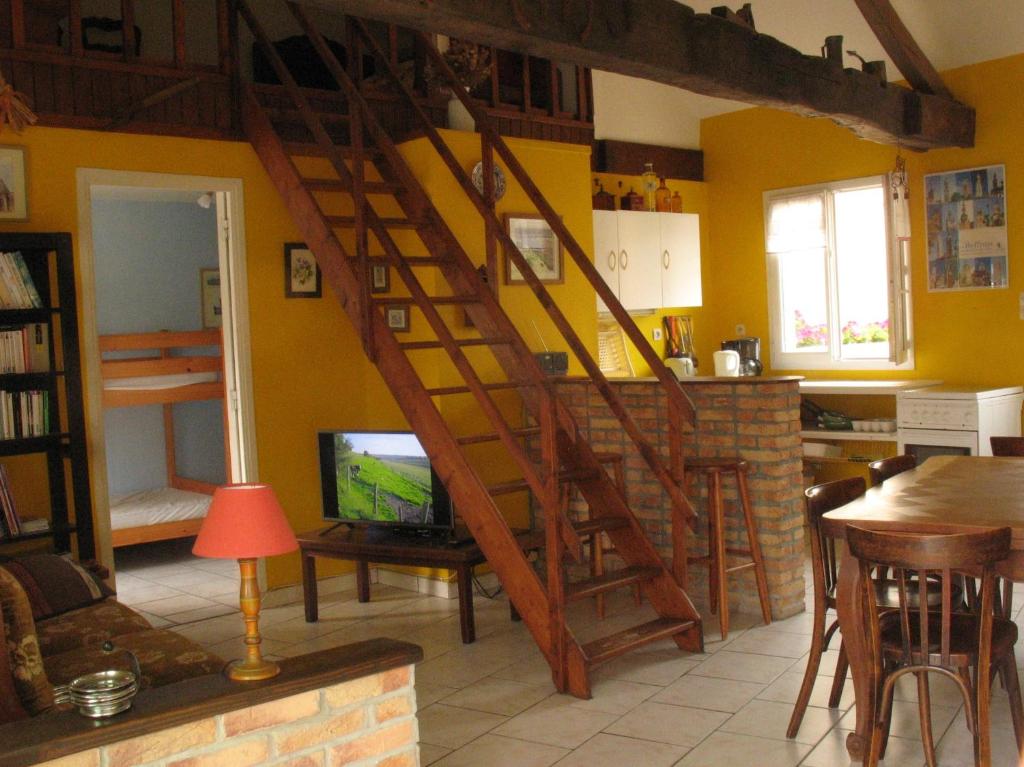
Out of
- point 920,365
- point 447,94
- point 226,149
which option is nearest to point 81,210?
point 226,149

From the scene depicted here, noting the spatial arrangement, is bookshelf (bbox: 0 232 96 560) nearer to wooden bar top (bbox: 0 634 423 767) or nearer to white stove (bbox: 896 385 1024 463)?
wooden bar top (bbox: 0 634 423 767)

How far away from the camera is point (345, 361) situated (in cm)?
651

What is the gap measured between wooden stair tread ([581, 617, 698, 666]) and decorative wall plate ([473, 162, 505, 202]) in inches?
109

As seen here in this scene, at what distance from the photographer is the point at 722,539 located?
16.9 feet

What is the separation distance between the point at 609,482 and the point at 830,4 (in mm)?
4274

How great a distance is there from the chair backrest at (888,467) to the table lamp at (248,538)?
9.32 feet

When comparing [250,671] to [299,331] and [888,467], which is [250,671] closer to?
[888,467]

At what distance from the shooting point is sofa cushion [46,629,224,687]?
3549 millimetres

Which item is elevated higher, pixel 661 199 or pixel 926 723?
pixel 661 199

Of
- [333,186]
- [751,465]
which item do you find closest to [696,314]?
[751,465]

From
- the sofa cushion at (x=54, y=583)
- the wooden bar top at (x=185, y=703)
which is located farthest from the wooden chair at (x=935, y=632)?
the sofa cushion at (x=54, y=583)

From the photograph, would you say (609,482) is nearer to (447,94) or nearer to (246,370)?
(246,370)

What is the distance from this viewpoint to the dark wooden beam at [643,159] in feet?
26.1

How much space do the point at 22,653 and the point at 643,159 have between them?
6506mm
